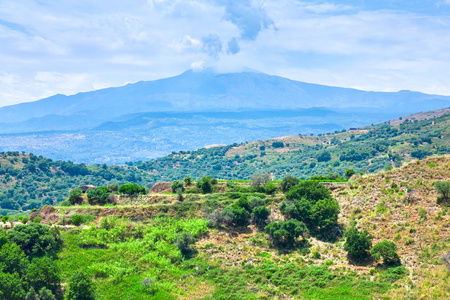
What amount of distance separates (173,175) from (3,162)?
219ft

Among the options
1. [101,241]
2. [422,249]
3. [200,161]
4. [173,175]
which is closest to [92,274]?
[101,241]

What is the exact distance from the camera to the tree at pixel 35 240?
34531mm

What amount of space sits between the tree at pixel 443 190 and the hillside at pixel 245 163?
260 feet

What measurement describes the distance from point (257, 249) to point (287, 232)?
3.46m

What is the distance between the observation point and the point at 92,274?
33906mm

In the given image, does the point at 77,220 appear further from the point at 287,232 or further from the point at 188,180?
the point at 287,232

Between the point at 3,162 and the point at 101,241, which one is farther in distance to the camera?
the point at 3,162

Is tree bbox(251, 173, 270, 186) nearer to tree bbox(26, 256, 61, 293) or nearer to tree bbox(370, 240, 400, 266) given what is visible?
tree bbox(370, 240, 400, 266)

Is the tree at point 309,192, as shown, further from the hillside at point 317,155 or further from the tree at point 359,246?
the hillside at point 317,155

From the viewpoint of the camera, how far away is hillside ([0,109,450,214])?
12312 cm

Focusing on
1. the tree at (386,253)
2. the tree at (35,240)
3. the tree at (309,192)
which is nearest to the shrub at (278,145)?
the tree at (309,192)

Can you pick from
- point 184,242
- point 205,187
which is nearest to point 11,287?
point 184,242

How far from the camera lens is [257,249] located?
38250mm

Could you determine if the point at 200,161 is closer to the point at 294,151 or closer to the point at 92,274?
the point at 294,151
